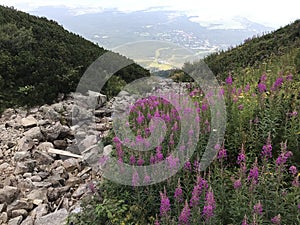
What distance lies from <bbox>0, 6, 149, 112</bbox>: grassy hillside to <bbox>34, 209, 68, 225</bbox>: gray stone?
4.40 metres

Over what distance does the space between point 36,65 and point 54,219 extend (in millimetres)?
6052

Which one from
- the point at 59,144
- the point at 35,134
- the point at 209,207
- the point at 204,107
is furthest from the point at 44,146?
the point at 209,207

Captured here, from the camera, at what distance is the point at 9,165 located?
Result: 207 inches

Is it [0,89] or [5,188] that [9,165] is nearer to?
[5,188]

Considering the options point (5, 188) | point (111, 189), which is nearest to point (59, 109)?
point (5, 188)

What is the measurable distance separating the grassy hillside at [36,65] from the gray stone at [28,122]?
3.08 ft

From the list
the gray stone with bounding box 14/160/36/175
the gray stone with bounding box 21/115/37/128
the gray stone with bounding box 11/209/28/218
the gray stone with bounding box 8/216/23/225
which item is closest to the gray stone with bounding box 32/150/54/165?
the gray stone with bounding box 14/160/36/175

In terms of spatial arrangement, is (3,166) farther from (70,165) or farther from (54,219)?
(54,219)

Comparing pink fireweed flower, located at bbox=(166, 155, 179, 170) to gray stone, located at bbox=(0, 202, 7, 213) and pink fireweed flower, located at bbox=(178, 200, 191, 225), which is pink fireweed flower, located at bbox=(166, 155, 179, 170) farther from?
gray stone, located at bbox=(0, 202, 7, 213)

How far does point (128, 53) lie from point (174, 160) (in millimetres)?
5737

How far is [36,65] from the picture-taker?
8.89 metres

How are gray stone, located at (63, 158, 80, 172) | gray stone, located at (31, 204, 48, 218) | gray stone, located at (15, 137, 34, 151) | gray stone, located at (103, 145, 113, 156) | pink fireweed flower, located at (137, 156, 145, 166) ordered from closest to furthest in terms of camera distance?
pink fireweed flower, located at (137, 156, 145, 166), gray stone, located at (31, 204, 48, 218), gray stone, located at (103, 145, 113, 156), gray stone, located at (63, 158, 80, 172), gray stone, located at (15, 137, 34, 151)

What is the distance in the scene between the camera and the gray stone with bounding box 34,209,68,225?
12.4ft

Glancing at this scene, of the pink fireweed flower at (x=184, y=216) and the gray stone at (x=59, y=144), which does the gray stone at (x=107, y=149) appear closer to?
the gray stone at (x=59, y=144)
